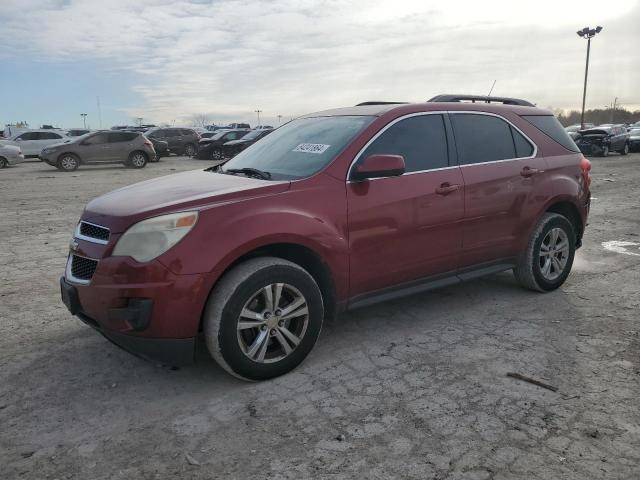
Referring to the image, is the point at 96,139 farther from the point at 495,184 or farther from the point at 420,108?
the point at 495,184

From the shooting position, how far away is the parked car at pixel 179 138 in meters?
28.4

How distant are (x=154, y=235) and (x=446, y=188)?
2239mm

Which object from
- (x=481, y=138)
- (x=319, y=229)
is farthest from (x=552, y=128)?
(x=319, y=229)

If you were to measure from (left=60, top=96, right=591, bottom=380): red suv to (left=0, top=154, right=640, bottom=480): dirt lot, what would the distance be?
1.17ft

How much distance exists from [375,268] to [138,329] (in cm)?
165

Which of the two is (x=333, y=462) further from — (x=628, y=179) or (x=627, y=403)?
(x=628, y=179)

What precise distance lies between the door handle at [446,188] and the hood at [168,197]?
1282mm

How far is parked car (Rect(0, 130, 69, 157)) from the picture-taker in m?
25.8

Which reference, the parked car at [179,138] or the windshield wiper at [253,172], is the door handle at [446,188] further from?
the parked car at [179,138]

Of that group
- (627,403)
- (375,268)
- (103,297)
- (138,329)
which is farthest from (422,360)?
(103,297)

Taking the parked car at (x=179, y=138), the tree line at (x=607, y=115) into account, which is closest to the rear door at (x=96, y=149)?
the parked car at (x=179, y=138)

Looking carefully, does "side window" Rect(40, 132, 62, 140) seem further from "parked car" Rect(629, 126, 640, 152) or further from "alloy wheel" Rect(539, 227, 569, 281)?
"parked car" Rect(629, 126, 640, 152)

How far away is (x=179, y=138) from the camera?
28.7 meters

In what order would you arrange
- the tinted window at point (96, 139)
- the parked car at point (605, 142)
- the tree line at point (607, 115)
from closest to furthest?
the tinted window at point (96, 139) → the parked car at point (605, 142) → the tree line at point (607, 115)
